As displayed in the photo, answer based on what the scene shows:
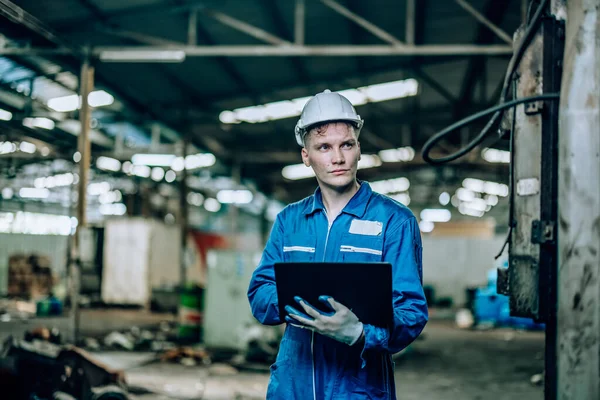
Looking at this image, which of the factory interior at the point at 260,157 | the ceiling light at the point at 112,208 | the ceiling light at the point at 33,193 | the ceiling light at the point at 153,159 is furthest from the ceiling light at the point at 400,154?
the ceiling light at the point at 112,208

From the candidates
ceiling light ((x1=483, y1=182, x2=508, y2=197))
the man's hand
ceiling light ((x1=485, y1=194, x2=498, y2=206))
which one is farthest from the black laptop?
ceiling light ((x1=485, y1=194, x2=498, y2=206))

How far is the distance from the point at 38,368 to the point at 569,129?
16.1 feet

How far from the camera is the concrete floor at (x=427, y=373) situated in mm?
6621

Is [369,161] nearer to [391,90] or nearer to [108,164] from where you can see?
[391,90]

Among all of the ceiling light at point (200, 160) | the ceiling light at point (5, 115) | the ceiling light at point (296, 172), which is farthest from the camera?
the ceiling light at point (296, 172)

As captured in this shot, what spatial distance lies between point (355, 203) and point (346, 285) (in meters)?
0.48

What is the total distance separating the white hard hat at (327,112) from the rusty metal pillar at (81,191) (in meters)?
5.92

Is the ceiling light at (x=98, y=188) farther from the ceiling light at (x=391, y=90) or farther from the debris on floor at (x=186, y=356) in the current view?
the debris on floor at (x=186, y=356)

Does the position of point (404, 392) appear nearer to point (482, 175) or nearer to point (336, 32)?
point (336, 32)

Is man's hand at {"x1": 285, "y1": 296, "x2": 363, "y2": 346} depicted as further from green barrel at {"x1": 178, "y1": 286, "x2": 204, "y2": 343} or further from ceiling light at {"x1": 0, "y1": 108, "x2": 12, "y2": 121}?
green barrel at {"x1": 178, "y1": 286, "x2": 204, "y2": 343}

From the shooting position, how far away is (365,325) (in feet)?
6.50

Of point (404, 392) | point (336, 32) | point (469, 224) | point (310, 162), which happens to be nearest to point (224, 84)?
point (336, 32)

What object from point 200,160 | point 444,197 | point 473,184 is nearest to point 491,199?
point 444,197

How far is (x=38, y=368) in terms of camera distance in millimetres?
5102
